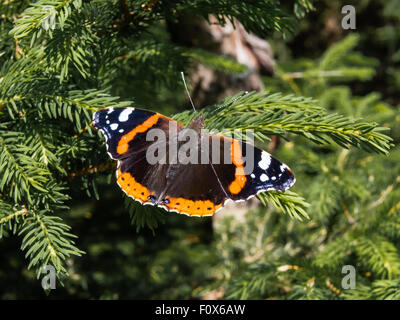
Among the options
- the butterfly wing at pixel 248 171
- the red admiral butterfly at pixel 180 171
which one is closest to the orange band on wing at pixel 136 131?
the red admiral butterfly at pixel 180 171

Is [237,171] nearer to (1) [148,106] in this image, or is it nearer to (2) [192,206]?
(2) [192,206]

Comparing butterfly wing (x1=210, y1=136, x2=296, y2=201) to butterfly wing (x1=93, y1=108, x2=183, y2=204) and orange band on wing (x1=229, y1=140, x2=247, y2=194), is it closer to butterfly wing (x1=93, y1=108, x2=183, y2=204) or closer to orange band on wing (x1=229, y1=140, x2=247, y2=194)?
orange band on wing (x1=229, y1=140, x2=247, y2=194)

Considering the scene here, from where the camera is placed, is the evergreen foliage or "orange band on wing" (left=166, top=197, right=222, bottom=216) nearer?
the evergreen foliage

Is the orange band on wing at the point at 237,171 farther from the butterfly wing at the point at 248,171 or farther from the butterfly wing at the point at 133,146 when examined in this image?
the butterfly wing at the point at 133,146

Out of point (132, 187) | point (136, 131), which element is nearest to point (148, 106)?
point (136, 131)

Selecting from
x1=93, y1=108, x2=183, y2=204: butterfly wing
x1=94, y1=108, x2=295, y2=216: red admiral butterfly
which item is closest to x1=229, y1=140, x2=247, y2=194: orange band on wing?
x1=94, y1=108, x2=295, y2=216: red admiral butterfly

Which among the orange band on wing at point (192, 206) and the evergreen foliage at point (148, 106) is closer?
the evergreen foliage at point (148, 106)

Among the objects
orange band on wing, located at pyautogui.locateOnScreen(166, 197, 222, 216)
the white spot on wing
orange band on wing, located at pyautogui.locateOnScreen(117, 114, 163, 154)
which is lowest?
orange band on wing, located at pyautogui.locateOnScreen(166, 197, 222, 216)
